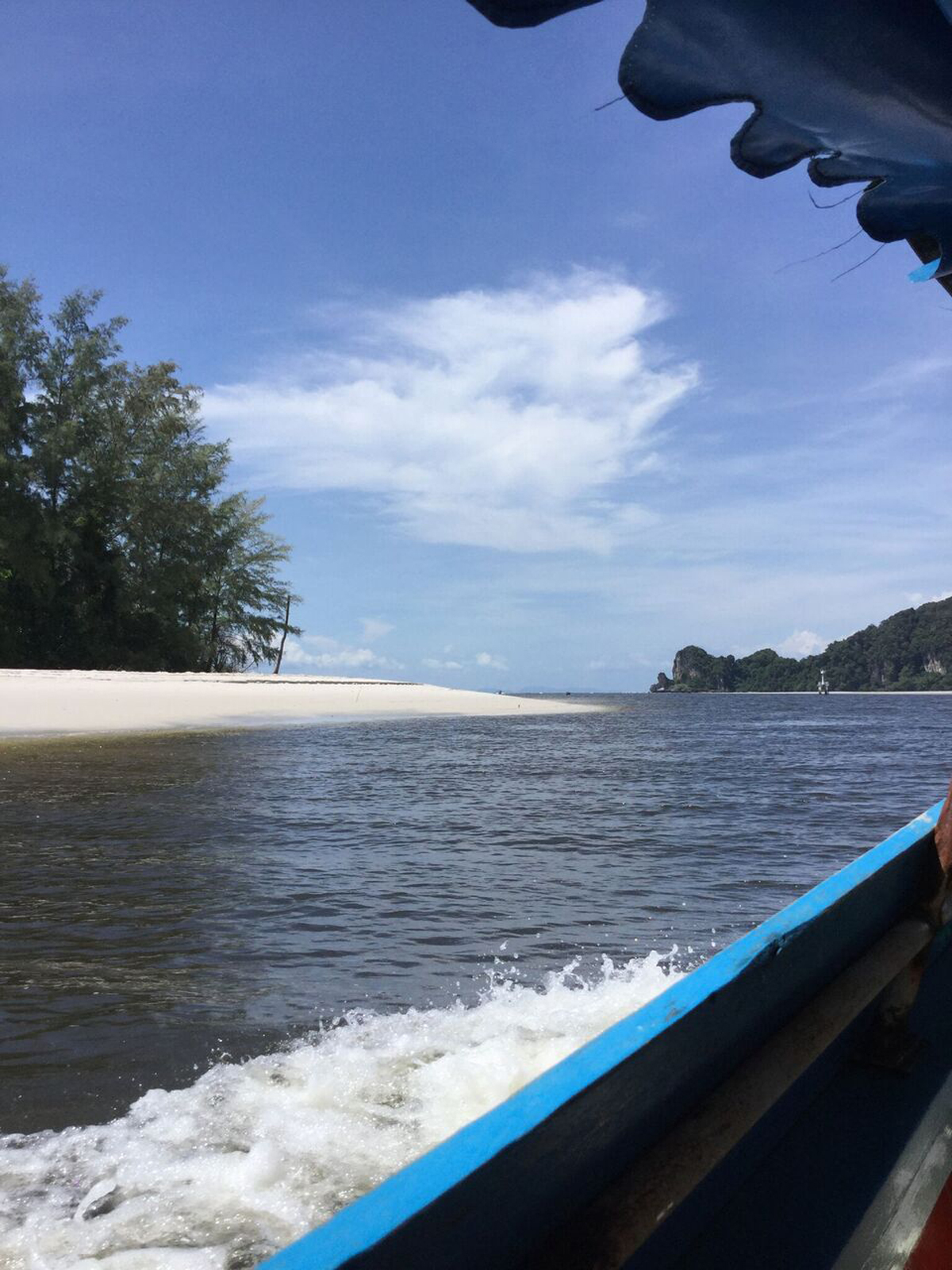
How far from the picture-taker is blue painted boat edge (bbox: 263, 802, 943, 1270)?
794mm

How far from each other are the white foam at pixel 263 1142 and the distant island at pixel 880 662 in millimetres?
123522

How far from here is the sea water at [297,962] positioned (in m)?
2.46

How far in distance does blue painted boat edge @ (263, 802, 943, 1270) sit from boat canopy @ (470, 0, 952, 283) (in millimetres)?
1463

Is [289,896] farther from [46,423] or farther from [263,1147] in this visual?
[46,423]

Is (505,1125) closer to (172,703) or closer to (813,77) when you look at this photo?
(813,77)

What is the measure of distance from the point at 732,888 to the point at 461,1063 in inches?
142

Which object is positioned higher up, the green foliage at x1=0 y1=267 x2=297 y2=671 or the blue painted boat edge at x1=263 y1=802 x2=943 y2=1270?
the green foliage at x1=0 y1=267 x2=297 y2=671

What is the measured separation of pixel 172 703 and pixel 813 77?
23904mm

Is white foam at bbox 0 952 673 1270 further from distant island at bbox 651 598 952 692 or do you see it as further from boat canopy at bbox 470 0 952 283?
distant island at bbox 651 598 952 692

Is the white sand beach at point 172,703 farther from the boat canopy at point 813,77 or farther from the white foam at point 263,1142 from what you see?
the boat canopy at point 813,77

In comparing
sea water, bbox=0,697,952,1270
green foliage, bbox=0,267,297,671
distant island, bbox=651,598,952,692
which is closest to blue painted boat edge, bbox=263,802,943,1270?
sea water, bbox=0,697,952,1270

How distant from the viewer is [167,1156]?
2533 millimetres

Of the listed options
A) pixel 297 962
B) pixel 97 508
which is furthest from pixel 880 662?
pixel 297 962

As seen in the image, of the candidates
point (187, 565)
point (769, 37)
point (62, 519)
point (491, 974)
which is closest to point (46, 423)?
point (62, 519)
